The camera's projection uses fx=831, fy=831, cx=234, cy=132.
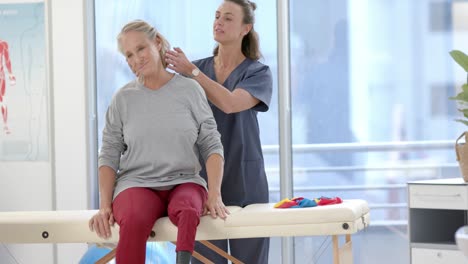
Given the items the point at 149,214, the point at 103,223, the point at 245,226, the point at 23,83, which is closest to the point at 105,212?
the point at 103,223

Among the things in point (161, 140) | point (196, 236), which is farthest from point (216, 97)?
point (196, 236)

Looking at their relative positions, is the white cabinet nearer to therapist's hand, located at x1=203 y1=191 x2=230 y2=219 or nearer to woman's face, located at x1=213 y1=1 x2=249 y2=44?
woman's face, located at x1=213 y1=1 x2=249 y2=44

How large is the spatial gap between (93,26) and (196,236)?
2.10 metres

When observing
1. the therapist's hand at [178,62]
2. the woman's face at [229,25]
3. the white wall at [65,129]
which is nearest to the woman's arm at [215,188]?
the therapist's hand at [178,62]

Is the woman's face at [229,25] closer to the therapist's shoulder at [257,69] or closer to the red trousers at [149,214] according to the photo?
the therapist's shoulder at [257,69]

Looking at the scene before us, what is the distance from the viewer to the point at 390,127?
4043 millimetres

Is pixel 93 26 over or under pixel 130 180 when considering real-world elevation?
over

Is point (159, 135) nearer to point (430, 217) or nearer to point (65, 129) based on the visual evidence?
point (430, 217)

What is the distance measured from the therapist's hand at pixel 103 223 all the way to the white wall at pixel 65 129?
1.74 meters

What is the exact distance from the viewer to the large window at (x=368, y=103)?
4.00m

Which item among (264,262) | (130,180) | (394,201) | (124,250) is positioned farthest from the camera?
(394,201)

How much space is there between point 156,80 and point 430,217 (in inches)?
62.8

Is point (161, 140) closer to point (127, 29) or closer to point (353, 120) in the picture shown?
point (127, 29)

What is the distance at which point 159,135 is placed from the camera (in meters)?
2.51
